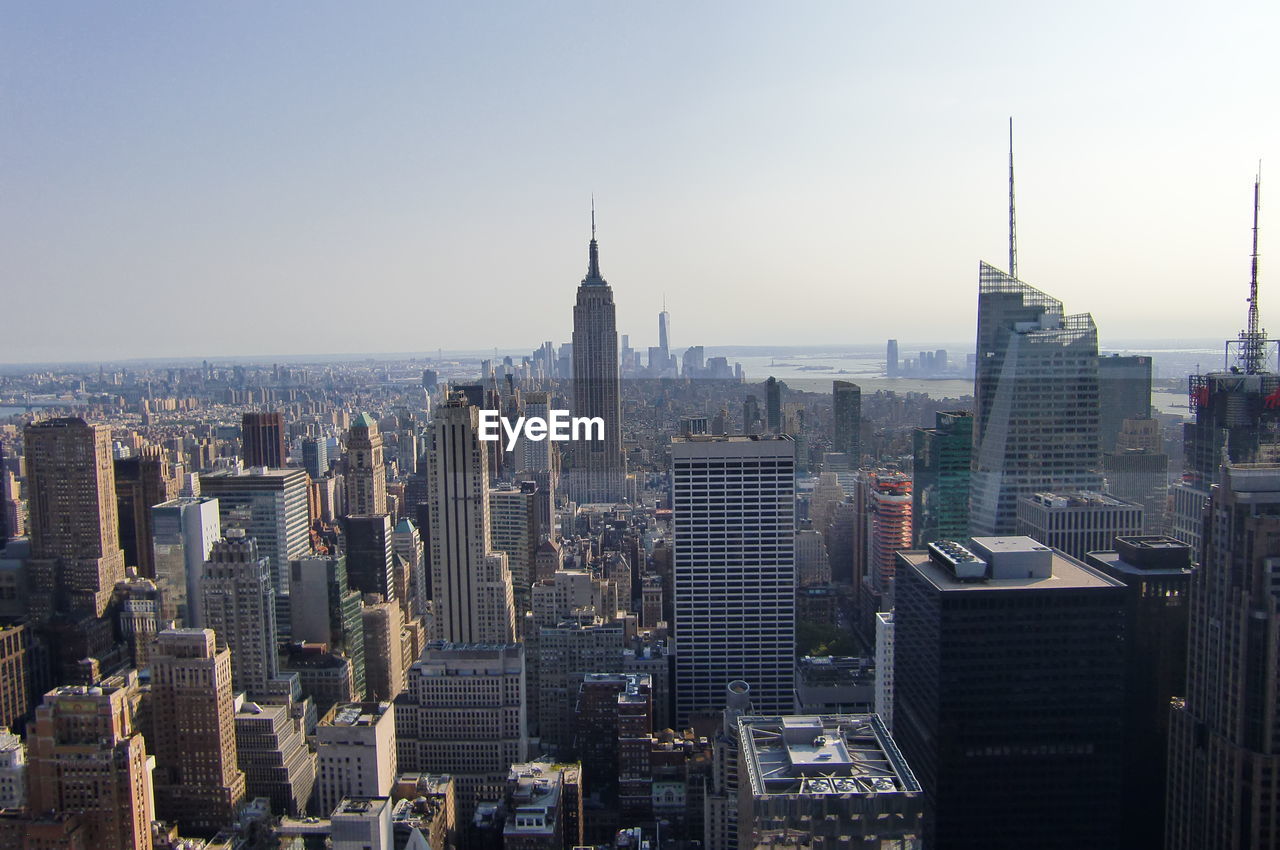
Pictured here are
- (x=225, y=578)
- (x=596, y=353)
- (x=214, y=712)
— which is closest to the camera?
(x=214, y=712)

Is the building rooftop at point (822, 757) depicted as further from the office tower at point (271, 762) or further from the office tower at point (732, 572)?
the office tower at point (732, 572)

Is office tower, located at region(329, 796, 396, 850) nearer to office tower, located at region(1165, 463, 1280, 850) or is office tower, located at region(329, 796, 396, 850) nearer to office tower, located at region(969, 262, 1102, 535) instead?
office tower, located at region(1165, 463, 1280, 850)

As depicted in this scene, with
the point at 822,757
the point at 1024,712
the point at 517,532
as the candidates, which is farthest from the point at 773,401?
the point at 822,757

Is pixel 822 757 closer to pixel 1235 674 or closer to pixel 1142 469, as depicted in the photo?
pixel 1235 674

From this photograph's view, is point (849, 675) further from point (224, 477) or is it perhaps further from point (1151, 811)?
point (224, 477)

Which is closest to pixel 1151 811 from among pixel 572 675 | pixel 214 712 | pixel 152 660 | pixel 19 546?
pixel 572 675

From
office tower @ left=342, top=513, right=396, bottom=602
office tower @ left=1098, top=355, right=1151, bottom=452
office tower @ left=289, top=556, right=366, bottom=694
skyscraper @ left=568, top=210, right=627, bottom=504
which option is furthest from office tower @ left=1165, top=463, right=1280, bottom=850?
office tower @ left=342, top=513, right=396, bottom=602

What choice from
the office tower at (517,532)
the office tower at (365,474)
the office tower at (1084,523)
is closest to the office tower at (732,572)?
the office tower at (1084,523)
